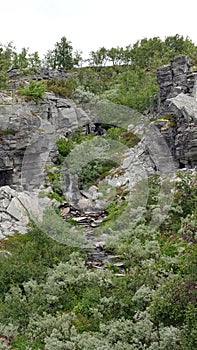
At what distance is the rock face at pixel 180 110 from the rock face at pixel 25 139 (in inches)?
309

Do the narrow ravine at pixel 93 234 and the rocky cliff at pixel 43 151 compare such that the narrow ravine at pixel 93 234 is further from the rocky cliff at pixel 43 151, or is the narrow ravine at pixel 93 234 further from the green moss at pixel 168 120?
the green moss at pixel 168 120

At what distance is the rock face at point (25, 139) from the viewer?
89.0 feet

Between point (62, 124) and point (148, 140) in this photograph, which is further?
point (62, 124)

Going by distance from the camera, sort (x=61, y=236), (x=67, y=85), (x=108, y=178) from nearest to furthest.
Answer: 1. (x=61, y=236)
2. (x=108, y=178)
3. (x=67, y=85)

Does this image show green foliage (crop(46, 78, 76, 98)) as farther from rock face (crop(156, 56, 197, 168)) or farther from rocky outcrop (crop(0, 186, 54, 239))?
rocky outcrop (crop(0, 186, 54, 239))

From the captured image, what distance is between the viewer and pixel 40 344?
1385 cm

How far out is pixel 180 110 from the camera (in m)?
27.9

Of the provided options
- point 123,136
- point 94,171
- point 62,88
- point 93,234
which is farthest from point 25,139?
point 62,88

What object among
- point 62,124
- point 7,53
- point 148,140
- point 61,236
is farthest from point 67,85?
point 61,236

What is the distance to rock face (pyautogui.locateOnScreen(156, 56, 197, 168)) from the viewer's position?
25.7 metres

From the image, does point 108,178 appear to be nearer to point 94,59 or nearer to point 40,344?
point 40,344

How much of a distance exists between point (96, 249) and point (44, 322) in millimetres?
7162

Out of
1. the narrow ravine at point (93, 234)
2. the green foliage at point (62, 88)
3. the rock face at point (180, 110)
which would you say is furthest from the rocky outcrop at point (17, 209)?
the green foliage at point (62, 88)

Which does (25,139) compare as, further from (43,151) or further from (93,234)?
(93,234)
